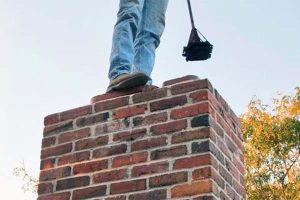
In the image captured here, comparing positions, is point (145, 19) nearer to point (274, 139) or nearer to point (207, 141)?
point (207, 141)

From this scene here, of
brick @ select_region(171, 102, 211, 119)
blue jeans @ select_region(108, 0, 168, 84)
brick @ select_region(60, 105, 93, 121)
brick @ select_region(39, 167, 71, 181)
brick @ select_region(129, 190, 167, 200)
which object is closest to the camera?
brick @ select_region(129, 190, 167, 200)

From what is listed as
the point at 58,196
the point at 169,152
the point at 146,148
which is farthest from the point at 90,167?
the point at 169,152

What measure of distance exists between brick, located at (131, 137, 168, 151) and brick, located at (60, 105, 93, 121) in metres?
0.43

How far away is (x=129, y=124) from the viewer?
9.76 feet

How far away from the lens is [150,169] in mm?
2756

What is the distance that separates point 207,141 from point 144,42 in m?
1.23

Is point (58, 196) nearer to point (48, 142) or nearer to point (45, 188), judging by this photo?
point (45, 188)

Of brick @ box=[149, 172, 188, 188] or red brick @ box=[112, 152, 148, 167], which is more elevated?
red brick @ box=[112, 152, 148, 167]

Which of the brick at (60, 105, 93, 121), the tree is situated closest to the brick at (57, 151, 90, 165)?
the brick at (60, 105, 93, 121)

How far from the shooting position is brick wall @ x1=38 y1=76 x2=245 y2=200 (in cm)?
268

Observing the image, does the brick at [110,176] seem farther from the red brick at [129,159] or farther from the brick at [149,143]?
the brick at [149,143]

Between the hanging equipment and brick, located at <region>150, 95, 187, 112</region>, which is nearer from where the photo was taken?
brick, located at <region>150, 95, 187, 112</region>

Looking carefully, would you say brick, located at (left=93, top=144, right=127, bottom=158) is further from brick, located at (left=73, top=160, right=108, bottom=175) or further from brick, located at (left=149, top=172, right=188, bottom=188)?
brick, located at (left=149, top=172, right=188, bottom=188)

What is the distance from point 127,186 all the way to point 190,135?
430 millimetres
